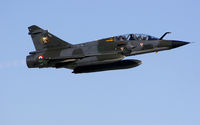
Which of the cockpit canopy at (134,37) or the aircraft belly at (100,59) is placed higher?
the cockpit canopy at (134,37)

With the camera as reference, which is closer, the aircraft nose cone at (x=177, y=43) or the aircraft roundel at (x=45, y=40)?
the aircraft nose cone at (x=177, y=43)

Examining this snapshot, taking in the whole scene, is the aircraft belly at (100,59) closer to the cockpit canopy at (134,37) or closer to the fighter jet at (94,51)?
the fighter jet at (94,51)

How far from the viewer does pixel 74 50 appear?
99.2ft

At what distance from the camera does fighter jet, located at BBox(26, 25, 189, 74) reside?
2916cm

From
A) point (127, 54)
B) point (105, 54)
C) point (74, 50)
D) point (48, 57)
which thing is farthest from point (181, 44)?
point (48, 57)

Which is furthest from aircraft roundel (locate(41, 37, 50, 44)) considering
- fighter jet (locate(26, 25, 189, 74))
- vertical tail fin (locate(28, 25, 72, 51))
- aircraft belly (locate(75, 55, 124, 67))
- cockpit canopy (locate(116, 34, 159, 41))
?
cockpit canopy (locate(116, 34, 159, 41))

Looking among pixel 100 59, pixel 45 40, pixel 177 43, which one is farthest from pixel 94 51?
pixel 177 43

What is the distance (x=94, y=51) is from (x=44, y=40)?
4.94 m

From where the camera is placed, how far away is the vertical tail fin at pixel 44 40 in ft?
102

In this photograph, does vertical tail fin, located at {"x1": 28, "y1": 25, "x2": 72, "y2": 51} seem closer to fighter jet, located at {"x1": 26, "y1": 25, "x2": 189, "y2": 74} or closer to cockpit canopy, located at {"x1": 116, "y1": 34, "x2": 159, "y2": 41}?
fighter jet, located at {"x1": 26, "y1": 25, "x2": 189, "y2": 74}

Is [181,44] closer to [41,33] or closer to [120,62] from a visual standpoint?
[120,62]

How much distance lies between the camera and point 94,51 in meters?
29.6

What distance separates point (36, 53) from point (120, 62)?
7.44 meters

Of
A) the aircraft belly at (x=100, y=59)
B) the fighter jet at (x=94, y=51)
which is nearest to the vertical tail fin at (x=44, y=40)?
the fighter jet at (x=94, y=51)
